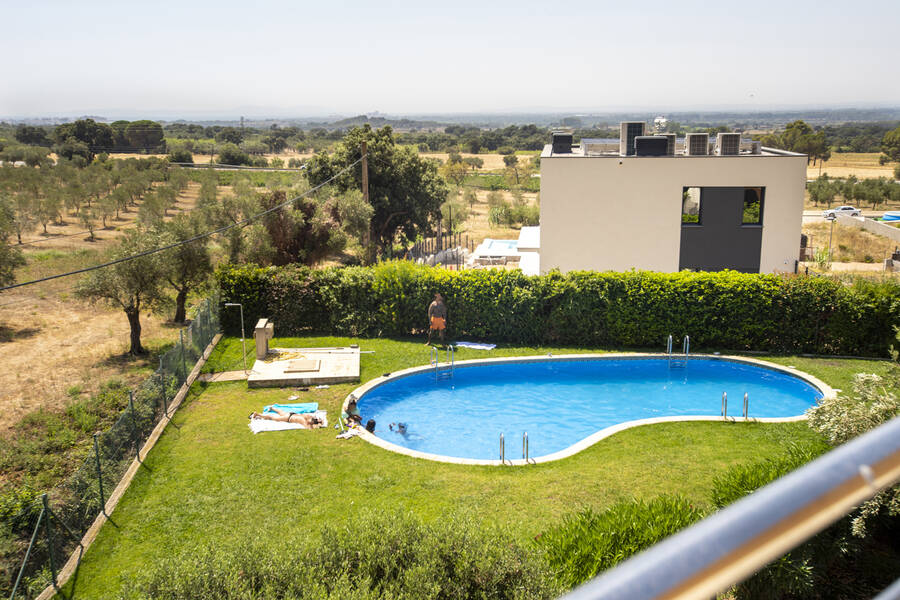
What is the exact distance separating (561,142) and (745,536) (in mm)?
34271

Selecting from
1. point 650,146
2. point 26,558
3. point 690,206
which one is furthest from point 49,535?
point 690,206

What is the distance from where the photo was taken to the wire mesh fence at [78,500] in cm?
927

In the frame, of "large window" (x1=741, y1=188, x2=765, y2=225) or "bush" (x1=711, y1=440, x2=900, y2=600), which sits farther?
"large window" (x1=741, y1=188, x2=765, y2=225)

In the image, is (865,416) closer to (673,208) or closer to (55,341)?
(673,208)

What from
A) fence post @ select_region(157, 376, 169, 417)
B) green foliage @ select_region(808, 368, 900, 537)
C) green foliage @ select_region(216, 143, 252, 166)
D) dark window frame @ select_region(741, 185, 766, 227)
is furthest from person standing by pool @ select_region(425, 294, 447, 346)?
green foliage @ select_region(216, 143, 252, 166)

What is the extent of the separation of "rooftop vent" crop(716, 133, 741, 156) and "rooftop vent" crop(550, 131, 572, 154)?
24.1ft

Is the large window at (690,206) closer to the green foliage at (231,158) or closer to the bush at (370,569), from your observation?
the bush at (370,569)

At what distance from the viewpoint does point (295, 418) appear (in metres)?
15.8

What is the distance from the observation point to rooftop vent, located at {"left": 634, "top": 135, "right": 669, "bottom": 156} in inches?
1085

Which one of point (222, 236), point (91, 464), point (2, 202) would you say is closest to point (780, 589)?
point (91, 464)

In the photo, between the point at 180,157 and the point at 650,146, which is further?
the point at 180,157

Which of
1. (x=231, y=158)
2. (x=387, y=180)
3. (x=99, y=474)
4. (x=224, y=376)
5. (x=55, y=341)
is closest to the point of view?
(x=99, y=474)

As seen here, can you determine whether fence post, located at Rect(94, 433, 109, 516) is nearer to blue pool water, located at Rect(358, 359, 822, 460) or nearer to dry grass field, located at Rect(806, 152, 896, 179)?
blue pool water, located at Rect(358, 359, 822, 460)

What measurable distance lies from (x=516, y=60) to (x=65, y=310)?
93.5 metres
